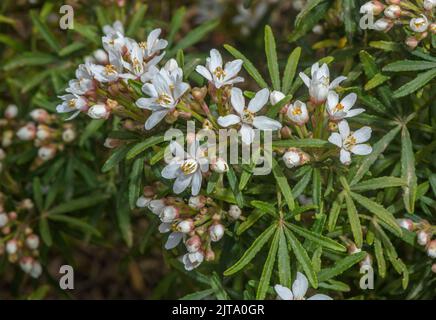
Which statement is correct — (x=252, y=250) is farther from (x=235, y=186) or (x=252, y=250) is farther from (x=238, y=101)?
(x=238, y=101)

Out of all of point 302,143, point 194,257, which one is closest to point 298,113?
point 302,143

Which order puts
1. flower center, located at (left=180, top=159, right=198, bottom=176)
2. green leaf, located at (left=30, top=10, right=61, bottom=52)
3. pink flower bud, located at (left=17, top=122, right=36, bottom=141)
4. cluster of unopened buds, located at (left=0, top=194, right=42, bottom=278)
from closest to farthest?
flower center, located at (left=180, top=159, right=198, bottom=176)
cluster of unopened buds, located at (left=0, top=194, right=42, bottom=278)
pink flower bud, located at (left=17, top=122, right=36, bottom=141)
green leaf, located at (left=30, top=10, right=61, bottom=52)

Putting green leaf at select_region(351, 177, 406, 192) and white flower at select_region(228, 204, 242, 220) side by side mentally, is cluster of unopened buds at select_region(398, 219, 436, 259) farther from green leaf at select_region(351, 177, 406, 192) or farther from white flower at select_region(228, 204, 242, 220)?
white flower at select_region(228, 204, 242, 220)

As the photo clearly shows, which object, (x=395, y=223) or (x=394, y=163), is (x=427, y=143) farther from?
(x=395, y=223)

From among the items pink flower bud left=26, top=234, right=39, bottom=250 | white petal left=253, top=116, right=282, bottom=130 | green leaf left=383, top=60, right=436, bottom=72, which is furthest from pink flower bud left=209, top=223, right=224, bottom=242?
pink flower bud left=26, top=234, right=39, bottom=250

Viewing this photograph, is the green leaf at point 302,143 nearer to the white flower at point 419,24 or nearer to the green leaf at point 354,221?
the green leaf at point 354,221

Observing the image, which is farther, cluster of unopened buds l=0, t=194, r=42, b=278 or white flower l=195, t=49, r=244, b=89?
cluster of unopened buds l=0, t=194, r=42, b=278

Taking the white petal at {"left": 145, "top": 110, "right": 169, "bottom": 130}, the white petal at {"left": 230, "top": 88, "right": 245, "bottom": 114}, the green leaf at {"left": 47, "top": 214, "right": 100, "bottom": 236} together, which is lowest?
the green leaf at {"left": 47, "top": 214, "right": 100, "bottom": 236}
